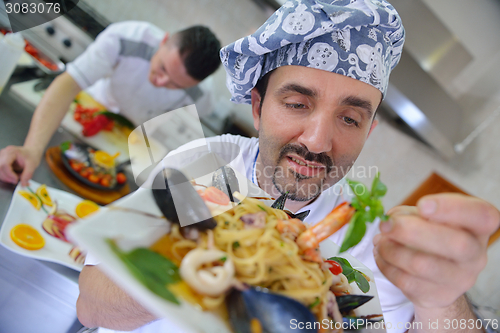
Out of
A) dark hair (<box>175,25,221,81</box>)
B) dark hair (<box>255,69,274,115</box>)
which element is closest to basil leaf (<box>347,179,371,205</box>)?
dark hair (<box>255,69,274,115</box>)

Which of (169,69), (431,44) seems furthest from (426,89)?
(169,69)

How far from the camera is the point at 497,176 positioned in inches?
102

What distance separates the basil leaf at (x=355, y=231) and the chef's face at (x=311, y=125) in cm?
52

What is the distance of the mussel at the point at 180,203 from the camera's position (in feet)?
1.53

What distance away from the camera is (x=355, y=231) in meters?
0.43

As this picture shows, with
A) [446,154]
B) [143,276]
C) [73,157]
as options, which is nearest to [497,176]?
[446,154]

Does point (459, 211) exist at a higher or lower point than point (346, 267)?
higher

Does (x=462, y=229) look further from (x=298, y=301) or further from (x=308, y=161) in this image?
(x=308, y=161)

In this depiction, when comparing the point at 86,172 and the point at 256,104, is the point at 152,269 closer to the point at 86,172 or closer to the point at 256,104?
the point at 256,104

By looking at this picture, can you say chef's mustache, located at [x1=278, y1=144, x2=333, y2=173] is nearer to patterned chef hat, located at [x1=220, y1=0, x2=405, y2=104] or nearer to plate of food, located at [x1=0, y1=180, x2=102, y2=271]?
patterned chef hat, located at [x1=220, y1=0, x2=405, y2=104]

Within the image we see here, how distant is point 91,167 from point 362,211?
164 cm

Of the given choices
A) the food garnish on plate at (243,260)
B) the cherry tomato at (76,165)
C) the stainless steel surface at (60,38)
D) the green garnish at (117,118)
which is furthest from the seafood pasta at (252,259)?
the stainless steel surface at (60,38)

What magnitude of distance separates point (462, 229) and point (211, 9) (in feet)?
8.75

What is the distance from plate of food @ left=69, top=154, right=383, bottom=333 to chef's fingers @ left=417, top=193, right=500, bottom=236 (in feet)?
0.43
